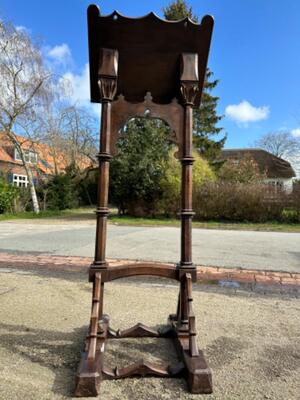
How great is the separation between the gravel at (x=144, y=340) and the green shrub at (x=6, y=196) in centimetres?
1534

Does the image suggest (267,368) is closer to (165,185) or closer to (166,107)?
(166,107)

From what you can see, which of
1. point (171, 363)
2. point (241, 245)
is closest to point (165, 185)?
point (241, 245)

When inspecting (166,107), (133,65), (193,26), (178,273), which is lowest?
(178,273)

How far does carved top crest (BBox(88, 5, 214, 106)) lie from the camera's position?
7.88 feet

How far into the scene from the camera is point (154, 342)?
2.76m

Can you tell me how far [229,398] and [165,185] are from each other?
1502cm

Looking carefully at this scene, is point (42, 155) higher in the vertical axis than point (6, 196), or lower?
higher

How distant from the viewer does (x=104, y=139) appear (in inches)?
98.1

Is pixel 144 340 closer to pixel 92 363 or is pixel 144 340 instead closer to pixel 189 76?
pixel 92 363

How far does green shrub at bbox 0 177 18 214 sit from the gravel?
15341 mm

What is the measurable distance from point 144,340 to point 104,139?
1.69m

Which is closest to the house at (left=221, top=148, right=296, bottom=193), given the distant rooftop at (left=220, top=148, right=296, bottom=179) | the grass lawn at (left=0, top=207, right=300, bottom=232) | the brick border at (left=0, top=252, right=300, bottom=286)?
the distant rooftop at (left=220, top=148, right=296, bottom=179)

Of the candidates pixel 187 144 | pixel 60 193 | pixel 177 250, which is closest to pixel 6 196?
pixel 60 193

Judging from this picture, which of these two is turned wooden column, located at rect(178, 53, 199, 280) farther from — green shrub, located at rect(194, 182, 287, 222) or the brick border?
green shrub, located at rect(194, 182, 287, 222)
